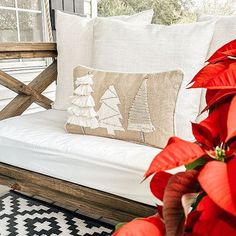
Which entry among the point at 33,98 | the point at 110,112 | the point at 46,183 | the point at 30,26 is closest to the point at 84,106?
the point at 110,112

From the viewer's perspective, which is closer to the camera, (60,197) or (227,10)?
(60,197)

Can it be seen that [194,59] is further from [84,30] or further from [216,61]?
[216,61]

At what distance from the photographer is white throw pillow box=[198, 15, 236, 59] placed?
4.63ft

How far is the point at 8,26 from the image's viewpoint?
2.57m

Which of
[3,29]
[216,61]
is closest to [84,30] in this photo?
[3,29]

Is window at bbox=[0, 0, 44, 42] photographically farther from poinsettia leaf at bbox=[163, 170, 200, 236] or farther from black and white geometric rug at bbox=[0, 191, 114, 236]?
poinsettia leaf at bbox=[163, 170, 200, 236]

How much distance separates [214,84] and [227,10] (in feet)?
8.48

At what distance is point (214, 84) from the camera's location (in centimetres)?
30

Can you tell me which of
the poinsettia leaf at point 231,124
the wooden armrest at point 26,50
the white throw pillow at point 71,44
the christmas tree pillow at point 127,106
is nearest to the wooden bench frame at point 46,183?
the wooden armrest at point 26,50

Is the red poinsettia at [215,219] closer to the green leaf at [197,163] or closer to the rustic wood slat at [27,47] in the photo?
the green leaf at [197,163]

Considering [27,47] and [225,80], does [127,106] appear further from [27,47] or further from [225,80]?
[225,80]

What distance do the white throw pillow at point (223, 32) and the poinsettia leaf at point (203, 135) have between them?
1.20m

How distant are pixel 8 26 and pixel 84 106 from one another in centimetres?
157

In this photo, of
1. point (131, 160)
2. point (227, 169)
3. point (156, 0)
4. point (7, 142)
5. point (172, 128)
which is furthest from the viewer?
point (156, 0)
